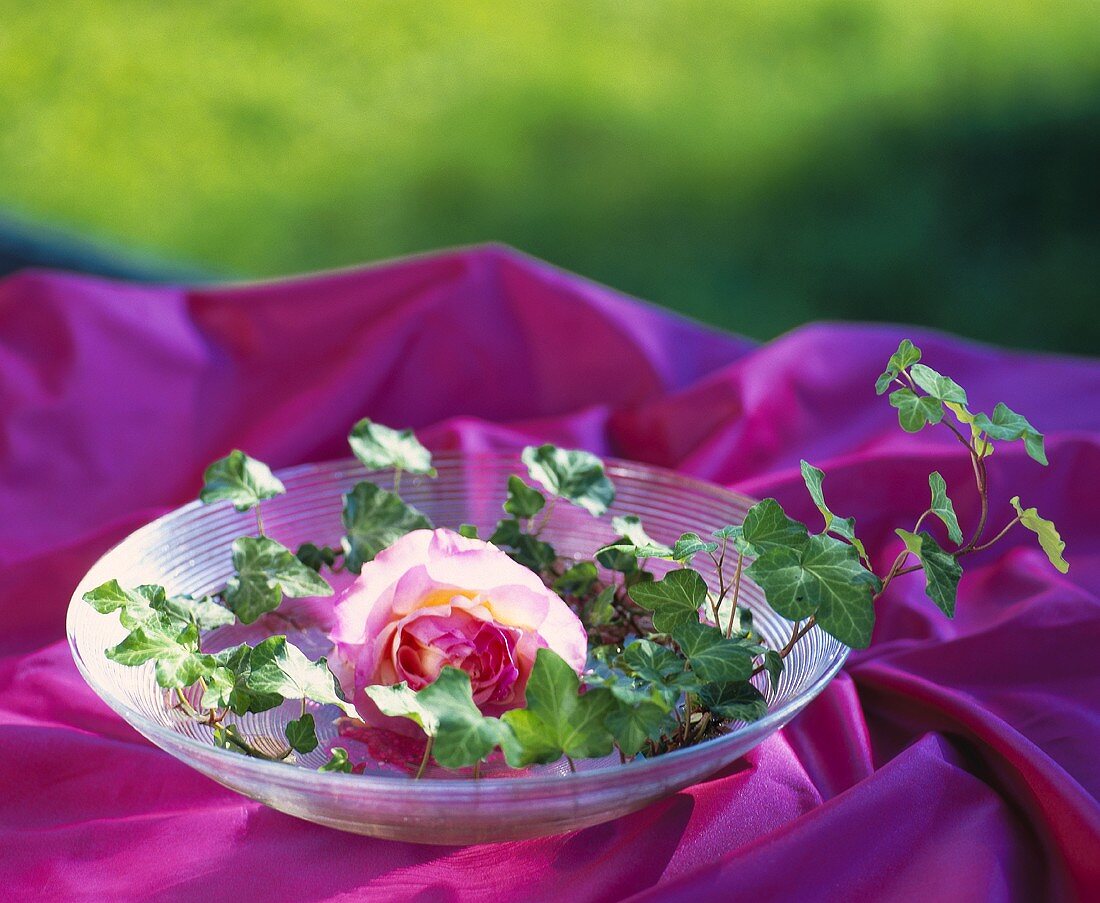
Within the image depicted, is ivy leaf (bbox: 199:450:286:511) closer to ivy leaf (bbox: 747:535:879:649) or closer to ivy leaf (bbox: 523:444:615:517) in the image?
ivy leaf (bbox: 523:444:615:517)

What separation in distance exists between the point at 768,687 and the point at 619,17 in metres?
3.25

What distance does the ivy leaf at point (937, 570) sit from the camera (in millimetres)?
827

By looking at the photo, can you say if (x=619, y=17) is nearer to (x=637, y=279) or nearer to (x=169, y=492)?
(x=637, y=279)

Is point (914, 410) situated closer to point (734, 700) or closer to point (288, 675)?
point (734, 700)

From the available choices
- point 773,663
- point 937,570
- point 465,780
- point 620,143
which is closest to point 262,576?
point 465,780

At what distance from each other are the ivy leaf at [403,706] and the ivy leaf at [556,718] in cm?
4

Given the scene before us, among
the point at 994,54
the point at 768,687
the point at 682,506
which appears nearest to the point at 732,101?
the point at 994,54

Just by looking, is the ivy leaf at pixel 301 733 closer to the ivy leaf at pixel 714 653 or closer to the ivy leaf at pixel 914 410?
the ivy leaf at pixel 714 653

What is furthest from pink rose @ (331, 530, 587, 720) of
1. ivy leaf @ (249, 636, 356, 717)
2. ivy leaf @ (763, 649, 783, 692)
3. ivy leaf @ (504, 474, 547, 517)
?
ivy leaf @ (504, 474, 547, 517)

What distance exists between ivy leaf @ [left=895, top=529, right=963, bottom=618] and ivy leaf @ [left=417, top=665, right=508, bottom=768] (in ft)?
0.97

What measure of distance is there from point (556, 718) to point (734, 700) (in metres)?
0.15

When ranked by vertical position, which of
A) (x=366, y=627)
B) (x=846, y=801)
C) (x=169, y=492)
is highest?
(x=366, y=627)

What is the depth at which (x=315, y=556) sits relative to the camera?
1.07 metres

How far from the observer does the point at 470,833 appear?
799 mm
